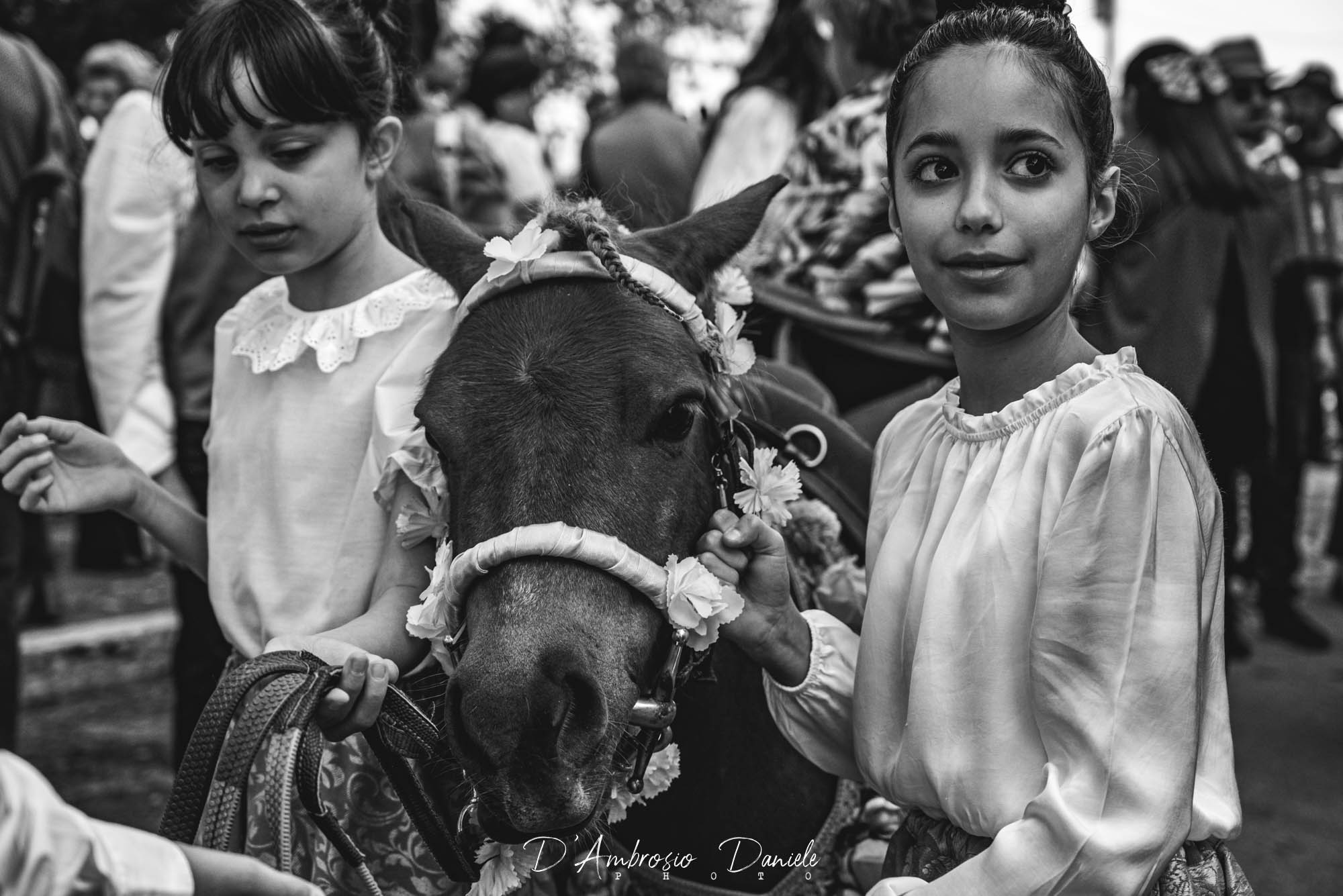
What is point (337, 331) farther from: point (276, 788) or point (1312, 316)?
point (1312, 316)

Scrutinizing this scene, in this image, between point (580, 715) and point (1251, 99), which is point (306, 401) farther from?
point (1251, 99)

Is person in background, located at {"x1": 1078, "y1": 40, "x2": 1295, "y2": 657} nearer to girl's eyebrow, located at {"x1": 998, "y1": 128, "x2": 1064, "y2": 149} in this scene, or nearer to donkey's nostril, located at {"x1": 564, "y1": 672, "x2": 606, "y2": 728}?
girl's eyebrow, located at {"x1": 998, "y1": 128, "x2": 1064, "y2": 149}

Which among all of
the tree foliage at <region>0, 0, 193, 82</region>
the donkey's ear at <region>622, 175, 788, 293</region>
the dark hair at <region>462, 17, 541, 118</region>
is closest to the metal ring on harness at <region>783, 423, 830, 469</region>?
the donkey's ear at <region>622, 175, 788, 293</region>

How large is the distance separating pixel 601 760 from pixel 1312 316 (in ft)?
24.7

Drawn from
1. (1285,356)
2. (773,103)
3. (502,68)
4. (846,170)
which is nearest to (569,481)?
(846,170)

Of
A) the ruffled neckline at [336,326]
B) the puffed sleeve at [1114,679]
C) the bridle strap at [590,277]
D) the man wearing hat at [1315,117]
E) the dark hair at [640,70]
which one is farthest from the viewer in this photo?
the man wearing hat at [1315,117]

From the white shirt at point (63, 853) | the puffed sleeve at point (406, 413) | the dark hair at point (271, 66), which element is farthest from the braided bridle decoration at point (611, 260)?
the white shirt at point (63, 853)

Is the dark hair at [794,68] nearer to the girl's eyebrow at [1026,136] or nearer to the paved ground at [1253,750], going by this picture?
the paved ground at [1253,750]

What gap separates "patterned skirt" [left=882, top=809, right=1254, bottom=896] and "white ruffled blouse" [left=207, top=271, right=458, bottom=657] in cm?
107

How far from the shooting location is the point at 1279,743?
20.2 ft

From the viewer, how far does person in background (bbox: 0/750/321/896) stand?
1.06 metres

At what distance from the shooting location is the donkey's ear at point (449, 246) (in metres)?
2.20

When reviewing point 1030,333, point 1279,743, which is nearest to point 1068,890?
point 1030,333

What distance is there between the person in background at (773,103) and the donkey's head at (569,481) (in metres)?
3.27
